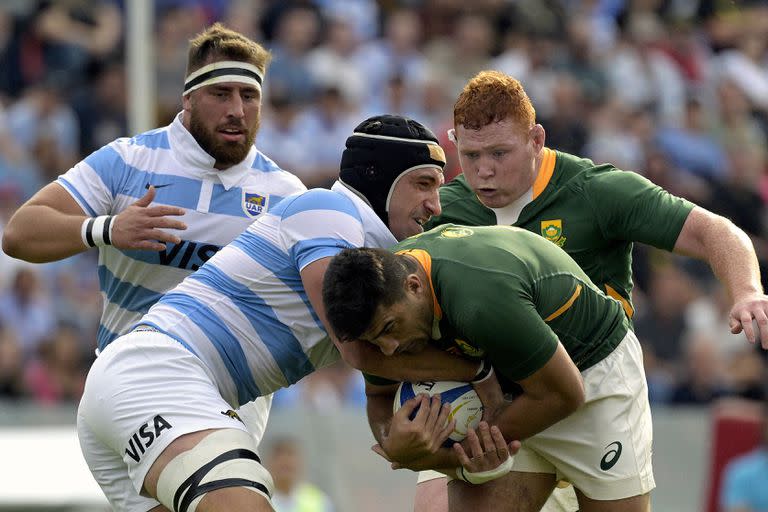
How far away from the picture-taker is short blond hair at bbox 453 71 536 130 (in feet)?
20.0

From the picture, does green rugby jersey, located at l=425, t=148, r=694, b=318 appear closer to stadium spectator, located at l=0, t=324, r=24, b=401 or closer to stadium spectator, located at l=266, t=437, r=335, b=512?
stadium spectator, located at l=266, t=437, r=335, b=512

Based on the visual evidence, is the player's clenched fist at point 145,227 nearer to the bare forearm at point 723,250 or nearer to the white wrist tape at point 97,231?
the white wrist tape at point 97,231

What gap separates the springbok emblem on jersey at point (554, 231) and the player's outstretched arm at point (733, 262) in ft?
1.64

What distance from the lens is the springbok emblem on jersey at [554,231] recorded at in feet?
20.4

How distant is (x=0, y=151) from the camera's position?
13.1 meters

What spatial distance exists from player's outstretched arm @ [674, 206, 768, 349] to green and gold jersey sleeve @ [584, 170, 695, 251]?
0.06 metres

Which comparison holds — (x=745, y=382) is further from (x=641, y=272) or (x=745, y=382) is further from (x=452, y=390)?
(x=452, y=390)

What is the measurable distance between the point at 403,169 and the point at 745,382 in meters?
8.04

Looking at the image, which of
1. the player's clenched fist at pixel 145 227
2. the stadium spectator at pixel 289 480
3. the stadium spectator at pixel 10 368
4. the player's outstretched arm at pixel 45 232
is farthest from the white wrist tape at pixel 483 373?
the stadium spectator at pixel 10 368

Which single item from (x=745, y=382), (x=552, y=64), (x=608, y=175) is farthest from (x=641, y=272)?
(x=608, y=175)

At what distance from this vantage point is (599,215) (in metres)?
6.20

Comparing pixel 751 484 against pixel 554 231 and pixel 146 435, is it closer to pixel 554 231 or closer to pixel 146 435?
pixel 554 231

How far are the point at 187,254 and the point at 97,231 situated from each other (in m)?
0.50

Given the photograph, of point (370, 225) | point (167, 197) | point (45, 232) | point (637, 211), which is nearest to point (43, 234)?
point (45, 232)
